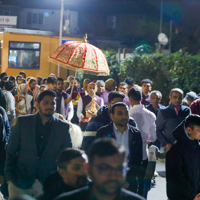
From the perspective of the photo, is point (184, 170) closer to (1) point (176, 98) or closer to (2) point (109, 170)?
(2) point (109, 170)

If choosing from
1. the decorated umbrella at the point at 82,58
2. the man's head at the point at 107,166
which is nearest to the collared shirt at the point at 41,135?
the man's head at the point at 107,166

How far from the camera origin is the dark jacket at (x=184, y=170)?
14.3 feet

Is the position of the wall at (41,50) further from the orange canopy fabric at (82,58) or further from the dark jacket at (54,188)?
the dark jacket at (54,188)

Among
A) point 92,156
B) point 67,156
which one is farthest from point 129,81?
point 92,156

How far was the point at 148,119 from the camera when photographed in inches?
255

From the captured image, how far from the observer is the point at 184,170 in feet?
14.4

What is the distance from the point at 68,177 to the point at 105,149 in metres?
0.94

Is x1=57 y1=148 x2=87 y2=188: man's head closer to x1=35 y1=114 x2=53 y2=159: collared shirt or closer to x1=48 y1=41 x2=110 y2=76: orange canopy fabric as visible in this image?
x1=35 y1=114 x2=53 y2=159: collared shirt

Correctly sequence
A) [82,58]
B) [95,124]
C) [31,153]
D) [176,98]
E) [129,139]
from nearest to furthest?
[31,153], [129,139], [95,124], [82,58], [176,98]

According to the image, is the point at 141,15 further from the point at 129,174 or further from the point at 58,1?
the point at 129,174

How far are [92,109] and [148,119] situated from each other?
2.31m

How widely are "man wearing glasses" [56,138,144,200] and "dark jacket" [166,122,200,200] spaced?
2.24 metres

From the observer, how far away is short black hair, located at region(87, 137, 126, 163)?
85.2 inches

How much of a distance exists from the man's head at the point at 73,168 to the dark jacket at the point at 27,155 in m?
1.01
